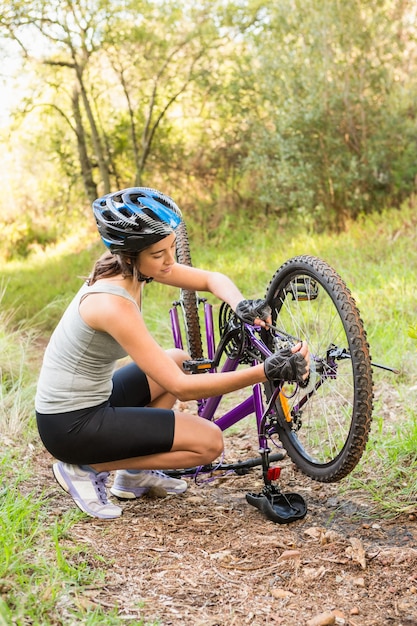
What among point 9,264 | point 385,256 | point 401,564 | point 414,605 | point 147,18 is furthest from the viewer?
point 9,264

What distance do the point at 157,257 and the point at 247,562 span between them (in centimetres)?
110

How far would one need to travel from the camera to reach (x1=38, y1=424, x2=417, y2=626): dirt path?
205 centimetres

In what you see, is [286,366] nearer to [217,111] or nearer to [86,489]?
[86,489]

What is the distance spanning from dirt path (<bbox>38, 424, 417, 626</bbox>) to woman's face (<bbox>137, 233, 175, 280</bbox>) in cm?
97

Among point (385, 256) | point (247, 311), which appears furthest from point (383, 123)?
point (247, 311)

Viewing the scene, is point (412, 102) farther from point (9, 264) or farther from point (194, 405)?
point (9, 264)

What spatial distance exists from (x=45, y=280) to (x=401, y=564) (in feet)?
23.7

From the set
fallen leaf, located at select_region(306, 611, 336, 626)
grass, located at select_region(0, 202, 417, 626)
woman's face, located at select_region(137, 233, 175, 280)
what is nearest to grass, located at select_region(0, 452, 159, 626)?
grass, located at select_region(0, 202, 417, 626)

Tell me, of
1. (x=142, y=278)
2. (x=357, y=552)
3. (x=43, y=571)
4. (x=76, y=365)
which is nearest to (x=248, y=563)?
(x=357, y=552)

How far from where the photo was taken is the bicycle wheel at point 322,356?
236 centimetres

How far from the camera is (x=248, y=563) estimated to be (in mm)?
2391

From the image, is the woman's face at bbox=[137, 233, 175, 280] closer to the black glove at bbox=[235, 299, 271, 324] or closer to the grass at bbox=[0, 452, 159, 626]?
the black glove at bbox=[235, 299, 271, 324]

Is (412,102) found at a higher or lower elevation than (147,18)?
lower

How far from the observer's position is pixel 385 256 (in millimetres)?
5840
